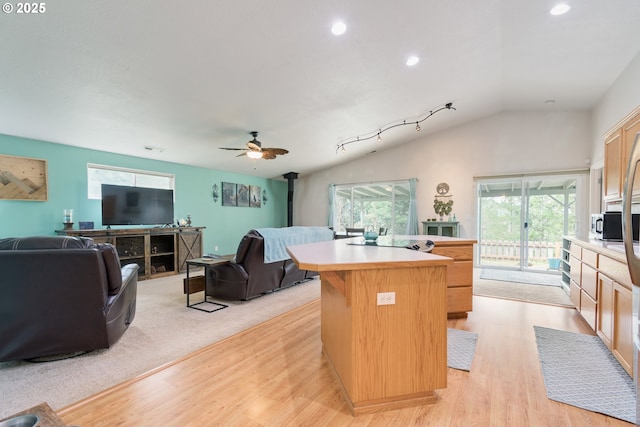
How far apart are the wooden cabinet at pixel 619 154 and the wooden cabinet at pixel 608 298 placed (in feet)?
2.31

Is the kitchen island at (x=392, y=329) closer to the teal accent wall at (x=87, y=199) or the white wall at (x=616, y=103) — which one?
the white wall at (x=616, y=103)

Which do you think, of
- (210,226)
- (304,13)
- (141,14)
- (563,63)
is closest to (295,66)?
(304,13)

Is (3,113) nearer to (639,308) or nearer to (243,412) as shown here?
(243,412)

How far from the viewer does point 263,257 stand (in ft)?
12.5

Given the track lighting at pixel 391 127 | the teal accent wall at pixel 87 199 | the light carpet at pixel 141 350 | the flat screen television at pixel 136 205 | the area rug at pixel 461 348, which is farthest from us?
the track lighting at pixel 391 127

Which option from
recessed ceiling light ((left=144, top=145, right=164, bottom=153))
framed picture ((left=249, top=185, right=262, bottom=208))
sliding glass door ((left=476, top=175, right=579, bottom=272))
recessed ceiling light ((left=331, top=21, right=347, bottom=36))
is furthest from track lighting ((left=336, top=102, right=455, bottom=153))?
recessed ceiling light ((left=144, top=145, right=164, bottom=153))

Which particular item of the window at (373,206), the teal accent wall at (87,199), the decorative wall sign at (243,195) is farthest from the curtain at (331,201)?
the decorative wall sign at (243,195)

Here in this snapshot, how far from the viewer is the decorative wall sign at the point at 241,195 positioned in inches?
292

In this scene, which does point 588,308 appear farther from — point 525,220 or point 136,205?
point 136,205

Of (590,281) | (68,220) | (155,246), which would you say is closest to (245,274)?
(155,246)

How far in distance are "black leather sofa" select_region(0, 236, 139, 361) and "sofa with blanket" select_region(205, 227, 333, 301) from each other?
4.87 feet

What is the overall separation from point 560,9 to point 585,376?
3.33m

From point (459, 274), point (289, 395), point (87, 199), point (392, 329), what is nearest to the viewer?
point (392, 329)

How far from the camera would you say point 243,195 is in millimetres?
7914
